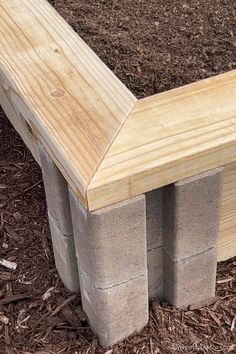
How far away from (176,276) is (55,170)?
38cm

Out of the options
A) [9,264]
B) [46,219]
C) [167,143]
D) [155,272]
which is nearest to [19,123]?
[46,219]

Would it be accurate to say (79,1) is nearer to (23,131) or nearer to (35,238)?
(23,131)

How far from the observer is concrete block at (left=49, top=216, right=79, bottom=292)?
5.60 ft

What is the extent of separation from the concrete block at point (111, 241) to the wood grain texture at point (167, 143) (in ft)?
0.13

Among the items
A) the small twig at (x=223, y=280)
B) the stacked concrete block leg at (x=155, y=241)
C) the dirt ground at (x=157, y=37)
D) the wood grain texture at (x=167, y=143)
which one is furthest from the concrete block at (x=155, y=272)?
the dirt ground at (x=157, y=37)

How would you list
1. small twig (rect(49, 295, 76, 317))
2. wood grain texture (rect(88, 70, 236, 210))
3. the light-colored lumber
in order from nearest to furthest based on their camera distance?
wood grain texture (rect(88, 70, 236, 210)), small twig (rect(49, 295, 76, 317)), the light-colored lumber

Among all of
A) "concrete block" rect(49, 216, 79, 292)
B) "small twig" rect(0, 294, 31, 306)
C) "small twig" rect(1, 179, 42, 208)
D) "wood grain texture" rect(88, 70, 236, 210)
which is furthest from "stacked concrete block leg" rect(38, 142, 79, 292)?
"small twig" rect(1, 179, 42, 208)

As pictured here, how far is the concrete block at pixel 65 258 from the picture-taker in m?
1.71

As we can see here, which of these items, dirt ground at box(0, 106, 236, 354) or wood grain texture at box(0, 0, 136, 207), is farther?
dirt ground at box(0, 106, 236, 354)

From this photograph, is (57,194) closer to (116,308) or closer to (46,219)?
(116,308)

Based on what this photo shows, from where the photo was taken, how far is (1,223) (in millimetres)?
2021

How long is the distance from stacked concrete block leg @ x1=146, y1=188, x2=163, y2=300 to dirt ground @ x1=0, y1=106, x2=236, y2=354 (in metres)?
0.04

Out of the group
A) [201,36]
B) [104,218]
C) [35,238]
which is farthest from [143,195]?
[201,36]

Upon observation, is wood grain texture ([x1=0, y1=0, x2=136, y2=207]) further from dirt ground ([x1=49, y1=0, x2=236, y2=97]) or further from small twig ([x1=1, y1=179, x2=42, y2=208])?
small twig ([x1=1, y1=179, x2=42, y2=208])
